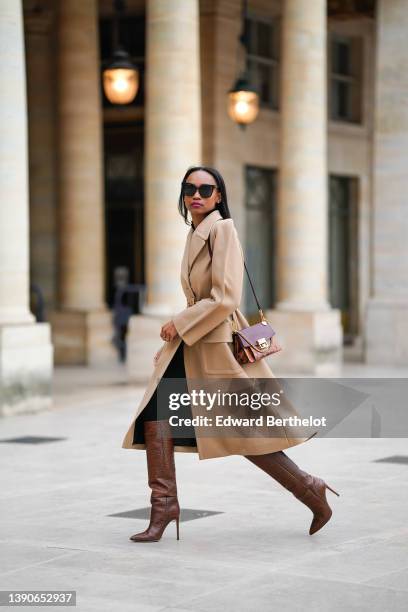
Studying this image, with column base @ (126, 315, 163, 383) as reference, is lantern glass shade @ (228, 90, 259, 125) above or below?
above

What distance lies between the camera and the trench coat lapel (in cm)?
765

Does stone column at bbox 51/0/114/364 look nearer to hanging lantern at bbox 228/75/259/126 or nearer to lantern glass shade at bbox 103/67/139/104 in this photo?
hanging lantern at bbox 228/75/259/126

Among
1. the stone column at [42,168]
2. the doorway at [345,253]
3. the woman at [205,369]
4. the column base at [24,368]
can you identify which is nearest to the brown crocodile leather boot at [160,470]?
the woman at [205,369]

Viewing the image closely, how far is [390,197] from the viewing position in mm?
22484

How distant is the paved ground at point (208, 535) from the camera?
639cm

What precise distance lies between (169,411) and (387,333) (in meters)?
15.1

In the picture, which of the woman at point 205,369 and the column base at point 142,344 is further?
the column base at point 142,344

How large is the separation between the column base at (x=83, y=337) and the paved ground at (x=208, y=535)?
32.0 feet

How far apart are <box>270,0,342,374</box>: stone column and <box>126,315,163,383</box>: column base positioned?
262cm

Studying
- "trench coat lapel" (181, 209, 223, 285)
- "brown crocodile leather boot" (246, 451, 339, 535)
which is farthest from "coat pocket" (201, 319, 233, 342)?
"brown crocodile leather boot" (246, 451, 339, 535)

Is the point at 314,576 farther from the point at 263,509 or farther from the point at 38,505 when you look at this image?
the point at 38,505

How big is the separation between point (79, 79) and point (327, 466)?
12780 millimetres

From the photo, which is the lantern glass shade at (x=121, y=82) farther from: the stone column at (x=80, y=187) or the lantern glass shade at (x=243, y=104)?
the stone column at (x=80, y=187)

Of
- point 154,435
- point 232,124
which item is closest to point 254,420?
point 154,435
